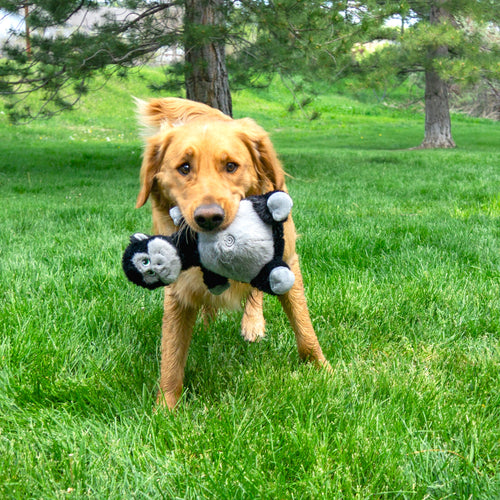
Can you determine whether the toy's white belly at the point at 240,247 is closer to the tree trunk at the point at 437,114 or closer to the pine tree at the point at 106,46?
the pine tree at the point at 106,46

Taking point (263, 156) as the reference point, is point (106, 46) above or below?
above

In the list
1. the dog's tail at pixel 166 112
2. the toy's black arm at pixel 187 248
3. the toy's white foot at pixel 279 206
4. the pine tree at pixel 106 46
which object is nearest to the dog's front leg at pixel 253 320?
the toy's black arm at pixel 187 248

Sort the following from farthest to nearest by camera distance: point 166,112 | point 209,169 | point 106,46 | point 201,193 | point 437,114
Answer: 1. point 437,114
2. point 106,46
3. point 166,112
4. point 209,169
5. point 201,193

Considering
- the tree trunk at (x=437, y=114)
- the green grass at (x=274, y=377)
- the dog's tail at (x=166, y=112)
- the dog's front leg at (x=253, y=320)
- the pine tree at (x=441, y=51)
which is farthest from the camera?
the tree trunk at (x=437, y=114)

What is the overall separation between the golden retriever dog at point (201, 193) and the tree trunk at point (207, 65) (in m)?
5.58

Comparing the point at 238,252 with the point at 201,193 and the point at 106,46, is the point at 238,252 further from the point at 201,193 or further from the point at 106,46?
the point at 106,46

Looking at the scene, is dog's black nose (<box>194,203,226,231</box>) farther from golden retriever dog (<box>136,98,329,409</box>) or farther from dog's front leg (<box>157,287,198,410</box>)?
dog's front leg (<box>157,287,198,410</box>)

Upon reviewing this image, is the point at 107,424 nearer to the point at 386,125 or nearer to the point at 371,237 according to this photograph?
the point at 371,237

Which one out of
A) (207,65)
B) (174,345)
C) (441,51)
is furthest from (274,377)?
(441,51)

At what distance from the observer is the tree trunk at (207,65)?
7445 millimetres

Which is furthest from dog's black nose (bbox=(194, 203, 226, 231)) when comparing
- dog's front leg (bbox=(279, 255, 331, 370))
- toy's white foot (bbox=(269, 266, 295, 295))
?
dog's front leg (bbox=(279, 255, 331, 370))

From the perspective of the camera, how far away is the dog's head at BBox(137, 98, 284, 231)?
182cm

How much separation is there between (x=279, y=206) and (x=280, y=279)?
10.0 inches

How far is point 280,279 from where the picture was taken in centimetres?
178
